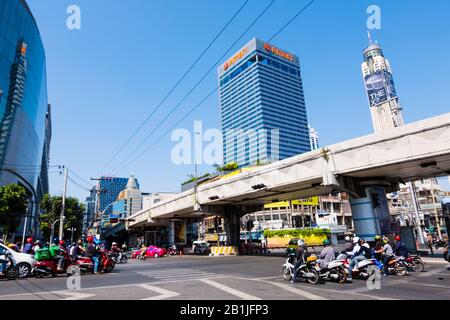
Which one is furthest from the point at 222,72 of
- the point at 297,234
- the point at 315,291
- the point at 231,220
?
the point at 315,291

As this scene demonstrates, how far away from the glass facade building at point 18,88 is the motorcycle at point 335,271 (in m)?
57.9

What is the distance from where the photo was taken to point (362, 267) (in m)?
11.8

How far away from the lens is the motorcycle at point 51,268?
45.0ft

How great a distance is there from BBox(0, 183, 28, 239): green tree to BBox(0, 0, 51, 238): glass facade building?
2485 centimetres

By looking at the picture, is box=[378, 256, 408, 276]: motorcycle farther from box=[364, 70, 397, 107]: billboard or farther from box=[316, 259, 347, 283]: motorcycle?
box=[364, 70, 397, 107]: billboard

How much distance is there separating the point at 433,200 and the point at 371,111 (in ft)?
397

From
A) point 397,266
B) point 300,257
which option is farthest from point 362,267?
point 397,266

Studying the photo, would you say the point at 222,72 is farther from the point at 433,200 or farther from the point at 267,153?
the point at 433,200

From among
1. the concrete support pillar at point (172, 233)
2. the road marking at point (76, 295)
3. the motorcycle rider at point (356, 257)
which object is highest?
the concrete support pillar at point (172, 233)

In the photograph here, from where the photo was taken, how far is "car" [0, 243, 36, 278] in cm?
1363

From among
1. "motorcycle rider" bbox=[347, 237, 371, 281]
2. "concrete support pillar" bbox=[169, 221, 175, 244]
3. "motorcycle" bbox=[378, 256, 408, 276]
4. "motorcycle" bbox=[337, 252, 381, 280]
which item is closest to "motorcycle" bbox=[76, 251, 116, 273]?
"motorcycle" bbox=[337, 252, 381, 280]

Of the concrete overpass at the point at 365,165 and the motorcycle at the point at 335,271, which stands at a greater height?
the concrete overpass at the point at 365,165

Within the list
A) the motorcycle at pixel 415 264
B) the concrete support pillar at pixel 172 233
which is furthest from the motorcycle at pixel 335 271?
the concrete support pillar at pixel 172 233

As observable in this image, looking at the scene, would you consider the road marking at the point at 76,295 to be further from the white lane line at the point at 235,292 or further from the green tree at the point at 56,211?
the green tree at the point at 56,211
